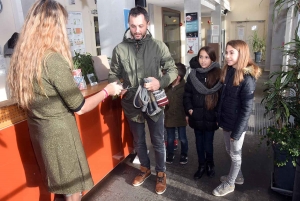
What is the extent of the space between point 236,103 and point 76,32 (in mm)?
3482

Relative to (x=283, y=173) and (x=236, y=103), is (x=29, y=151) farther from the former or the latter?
(x=283, y=173)

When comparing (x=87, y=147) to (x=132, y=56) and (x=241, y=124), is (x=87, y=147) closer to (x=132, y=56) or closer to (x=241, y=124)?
(x=132, y=56)

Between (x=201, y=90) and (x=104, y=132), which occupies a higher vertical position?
(x=201, y=90)

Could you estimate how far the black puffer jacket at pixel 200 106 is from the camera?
2.40 metres

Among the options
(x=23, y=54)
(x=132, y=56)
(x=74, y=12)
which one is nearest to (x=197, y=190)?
(x=132, y=56)

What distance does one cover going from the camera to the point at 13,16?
138 inches

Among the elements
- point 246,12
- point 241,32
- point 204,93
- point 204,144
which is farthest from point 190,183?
point 246,12

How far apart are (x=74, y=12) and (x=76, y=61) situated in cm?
234

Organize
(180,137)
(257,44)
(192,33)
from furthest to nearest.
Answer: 1. (257,44)
2. (192,33)
3. (180,137)

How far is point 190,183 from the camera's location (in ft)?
8.50

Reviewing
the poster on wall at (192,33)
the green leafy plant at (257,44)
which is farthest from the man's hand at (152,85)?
the green leafy plant at (257,44)

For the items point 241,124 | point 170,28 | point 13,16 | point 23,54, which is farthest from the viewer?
point 170,28

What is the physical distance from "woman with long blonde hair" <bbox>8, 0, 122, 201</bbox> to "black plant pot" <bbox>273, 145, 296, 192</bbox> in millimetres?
1723

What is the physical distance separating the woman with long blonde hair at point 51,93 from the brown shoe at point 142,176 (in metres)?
1.06
